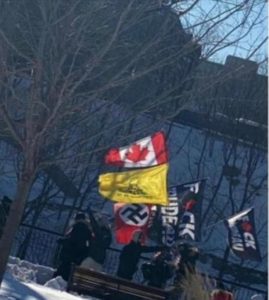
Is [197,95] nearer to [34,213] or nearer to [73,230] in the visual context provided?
[73,230]

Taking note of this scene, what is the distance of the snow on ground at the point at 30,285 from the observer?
1326cm

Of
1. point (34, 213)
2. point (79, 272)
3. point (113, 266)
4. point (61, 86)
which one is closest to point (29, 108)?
point (61, 86)

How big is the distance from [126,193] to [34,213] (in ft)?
54.9

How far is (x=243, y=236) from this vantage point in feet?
65.3

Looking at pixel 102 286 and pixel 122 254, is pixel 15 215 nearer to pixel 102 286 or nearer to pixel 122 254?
pixel 102 286

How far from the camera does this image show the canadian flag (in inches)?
533

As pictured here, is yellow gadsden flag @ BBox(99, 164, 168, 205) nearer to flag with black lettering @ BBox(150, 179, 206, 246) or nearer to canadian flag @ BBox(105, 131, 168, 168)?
canadian flag @ BBox(105, 131, 168, 168)

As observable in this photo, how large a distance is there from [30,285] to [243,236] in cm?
633

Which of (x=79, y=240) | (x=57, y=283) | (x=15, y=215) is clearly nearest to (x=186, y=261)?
(x=79, y=240)

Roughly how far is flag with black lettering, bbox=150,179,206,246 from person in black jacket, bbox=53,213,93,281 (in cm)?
289

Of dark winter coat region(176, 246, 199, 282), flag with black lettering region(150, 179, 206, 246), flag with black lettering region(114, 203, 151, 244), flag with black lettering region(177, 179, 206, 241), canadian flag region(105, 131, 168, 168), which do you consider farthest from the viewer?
flag with black lettering region(177, 179, 206, 241)

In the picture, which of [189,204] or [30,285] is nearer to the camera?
[30,285]

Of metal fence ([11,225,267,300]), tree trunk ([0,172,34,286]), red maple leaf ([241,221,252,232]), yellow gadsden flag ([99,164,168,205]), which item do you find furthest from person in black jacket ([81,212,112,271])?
metal fence ([11,225,267,300])

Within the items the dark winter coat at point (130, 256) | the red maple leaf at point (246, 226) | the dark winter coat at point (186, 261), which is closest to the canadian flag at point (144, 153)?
the dark winter coat at point (186, 261)
